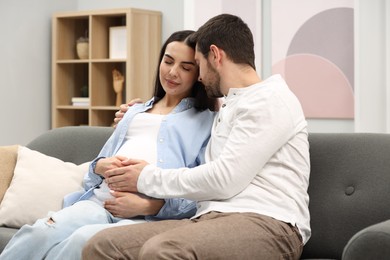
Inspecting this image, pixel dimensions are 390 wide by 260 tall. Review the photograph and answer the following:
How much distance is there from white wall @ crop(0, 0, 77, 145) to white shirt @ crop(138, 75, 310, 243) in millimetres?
3732

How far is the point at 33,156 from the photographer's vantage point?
314 centimetres

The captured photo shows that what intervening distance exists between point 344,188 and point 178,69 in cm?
75

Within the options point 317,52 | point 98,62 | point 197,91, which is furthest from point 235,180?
point 98,62

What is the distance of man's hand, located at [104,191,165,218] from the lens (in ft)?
8.45

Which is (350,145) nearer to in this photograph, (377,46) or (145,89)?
(377,46)

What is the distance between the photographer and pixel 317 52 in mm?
5039

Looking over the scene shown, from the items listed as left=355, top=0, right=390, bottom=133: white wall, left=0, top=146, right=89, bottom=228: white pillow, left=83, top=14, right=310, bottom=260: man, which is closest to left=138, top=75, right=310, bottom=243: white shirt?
left=83, top=14, right=310, bottom=260: man

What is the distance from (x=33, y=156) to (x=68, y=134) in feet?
0.98

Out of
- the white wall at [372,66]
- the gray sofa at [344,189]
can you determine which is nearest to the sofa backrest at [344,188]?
the gray sofa at [344,189]

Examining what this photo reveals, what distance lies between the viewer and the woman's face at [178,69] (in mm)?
2801

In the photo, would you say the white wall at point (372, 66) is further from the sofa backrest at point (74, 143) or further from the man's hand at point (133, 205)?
the man's hand at point (133, 205)

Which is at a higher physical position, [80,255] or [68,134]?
[68,134]

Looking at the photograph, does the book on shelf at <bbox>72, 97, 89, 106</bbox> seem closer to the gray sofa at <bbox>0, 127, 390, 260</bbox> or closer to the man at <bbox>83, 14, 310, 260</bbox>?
the gray sofa at <bbox>0, 127, 390, 260</bbox>

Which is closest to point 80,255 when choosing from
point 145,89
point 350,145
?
point 350,145
